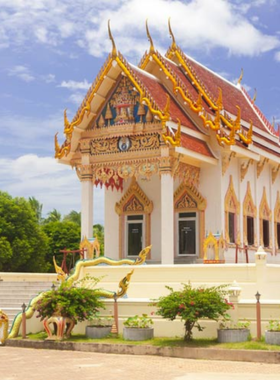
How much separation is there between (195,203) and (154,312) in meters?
6.31

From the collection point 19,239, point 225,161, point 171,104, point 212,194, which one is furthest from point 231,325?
point 19,239

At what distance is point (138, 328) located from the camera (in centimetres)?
1191

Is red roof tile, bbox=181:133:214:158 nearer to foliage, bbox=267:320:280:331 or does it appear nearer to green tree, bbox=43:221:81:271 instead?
foliage, bbox=267:320:280:331

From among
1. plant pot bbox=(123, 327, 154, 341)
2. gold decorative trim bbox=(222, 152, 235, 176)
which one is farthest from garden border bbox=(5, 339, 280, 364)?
gold decorative trim bbox=(222, 152, 235, 176)

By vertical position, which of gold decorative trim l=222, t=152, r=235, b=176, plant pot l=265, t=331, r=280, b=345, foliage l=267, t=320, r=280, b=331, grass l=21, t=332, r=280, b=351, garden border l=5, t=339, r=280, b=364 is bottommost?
garden border l=5, t=339, r=280, b=364

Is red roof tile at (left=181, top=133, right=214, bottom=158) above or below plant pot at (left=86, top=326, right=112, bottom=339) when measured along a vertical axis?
above

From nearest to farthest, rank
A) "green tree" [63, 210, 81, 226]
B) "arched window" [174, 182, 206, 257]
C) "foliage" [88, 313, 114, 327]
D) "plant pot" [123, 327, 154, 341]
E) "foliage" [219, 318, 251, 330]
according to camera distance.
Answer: "foliage" [219, 318, 251, 330], "plant pot" [123, 327, 154, 341], "foliage" [88, 313, 114, 327], "arched window" [174, 182, 206, 257], "green tree" [63, 210, 81, 226]

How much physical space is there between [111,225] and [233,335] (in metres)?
8.91

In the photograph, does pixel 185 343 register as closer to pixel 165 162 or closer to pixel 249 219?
pixel 165 162

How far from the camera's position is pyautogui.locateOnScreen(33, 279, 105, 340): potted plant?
1230 centimetres

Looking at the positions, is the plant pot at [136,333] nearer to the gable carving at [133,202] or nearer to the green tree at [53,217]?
the gable carving at [133,202]

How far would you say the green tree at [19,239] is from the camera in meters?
36.3

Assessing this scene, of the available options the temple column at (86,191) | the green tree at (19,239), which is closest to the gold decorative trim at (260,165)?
the temple column at (86,191)

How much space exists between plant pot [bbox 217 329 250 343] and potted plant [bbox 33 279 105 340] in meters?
2.58
